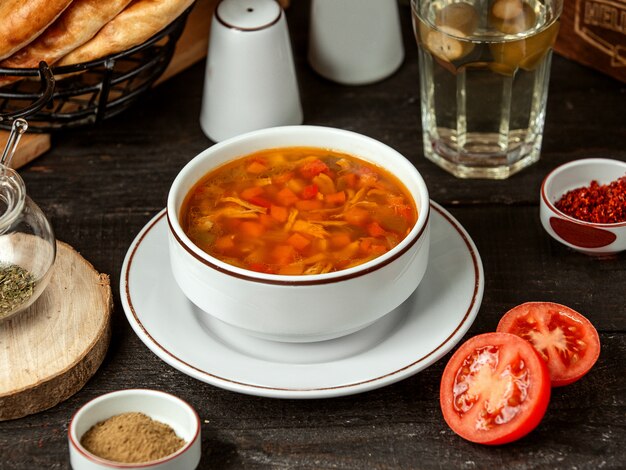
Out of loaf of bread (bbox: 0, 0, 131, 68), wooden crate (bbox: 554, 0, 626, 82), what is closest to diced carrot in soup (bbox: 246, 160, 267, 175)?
loaf of bread (bbox: 0, 0, 131, 68)

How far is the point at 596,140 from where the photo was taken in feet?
8.07

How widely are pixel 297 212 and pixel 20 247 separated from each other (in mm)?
504

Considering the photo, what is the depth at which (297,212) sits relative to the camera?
187 cm

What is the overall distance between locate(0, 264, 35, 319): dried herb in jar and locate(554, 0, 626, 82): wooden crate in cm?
150

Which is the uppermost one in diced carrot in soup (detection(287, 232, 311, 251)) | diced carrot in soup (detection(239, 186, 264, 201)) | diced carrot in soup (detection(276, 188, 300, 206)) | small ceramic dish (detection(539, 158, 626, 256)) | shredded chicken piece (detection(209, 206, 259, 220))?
shredded chicken piece (detection(209, 206, 259, 220))

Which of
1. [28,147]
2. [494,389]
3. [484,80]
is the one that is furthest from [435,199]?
[28,147]

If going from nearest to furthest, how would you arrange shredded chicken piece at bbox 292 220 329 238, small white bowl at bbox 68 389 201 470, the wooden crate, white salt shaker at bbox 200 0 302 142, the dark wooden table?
small white bowl at bbox 68 389 201 470
the dark wooden table
shredded chicken piece at bbox 292 220 329 238
white salt shaker at bbox 200 0 302 142
the wooden crate

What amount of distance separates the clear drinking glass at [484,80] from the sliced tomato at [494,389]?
73 cm

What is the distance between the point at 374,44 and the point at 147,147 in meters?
0.63

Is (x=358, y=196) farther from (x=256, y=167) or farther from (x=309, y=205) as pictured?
(x=256, y=167)

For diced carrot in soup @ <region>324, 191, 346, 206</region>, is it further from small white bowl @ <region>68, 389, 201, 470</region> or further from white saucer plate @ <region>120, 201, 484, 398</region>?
small white bowl @ <region>68, 389, 201, 470</region>

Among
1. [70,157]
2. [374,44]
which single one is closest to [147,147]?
[70,157]

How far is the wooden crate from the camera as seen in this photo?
2.50 meters

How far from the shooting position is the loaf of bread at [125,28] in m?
2.13
